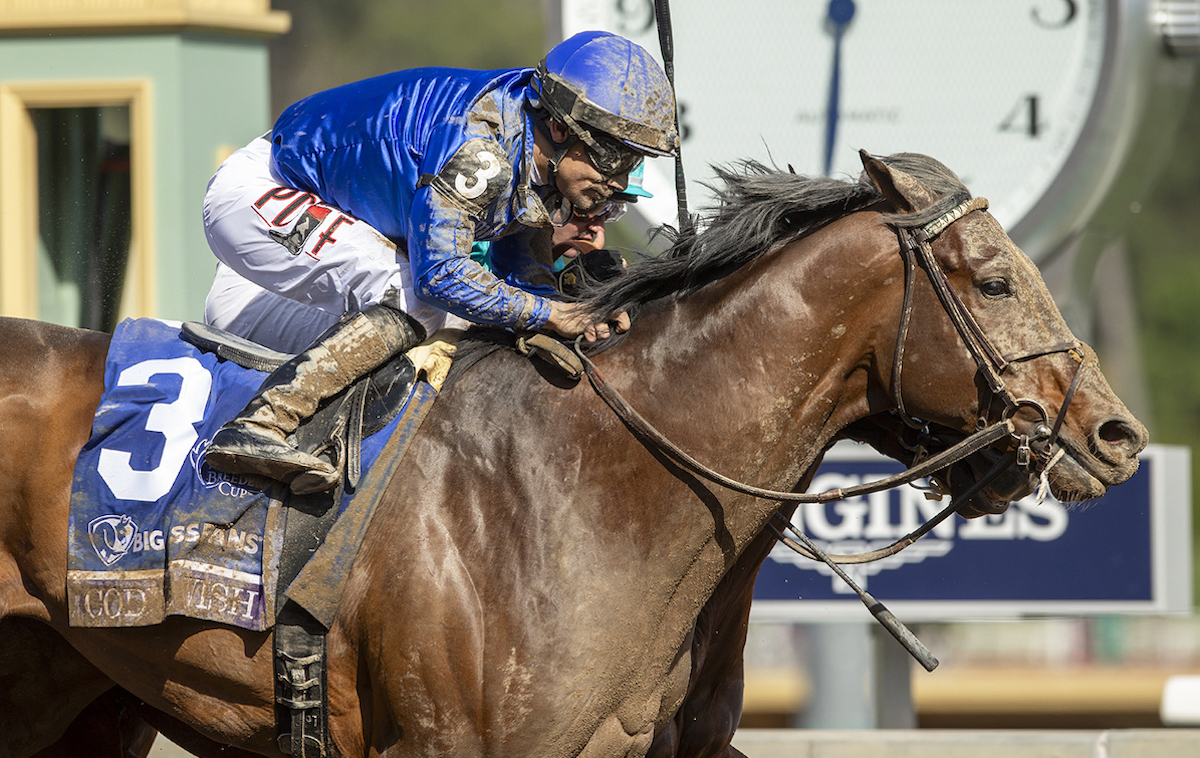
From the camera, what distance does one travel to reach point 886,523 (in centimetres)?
458

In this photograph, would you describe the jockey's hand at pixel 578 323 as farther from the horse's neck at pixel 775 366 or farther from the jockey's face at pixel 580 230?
the jockey's face at pixel 580 230

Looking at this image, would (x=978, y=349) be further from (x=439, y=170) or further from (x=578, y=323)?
(x=439, y=170)

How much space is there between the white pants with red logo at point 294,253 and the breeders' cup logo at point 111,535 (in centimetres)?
66

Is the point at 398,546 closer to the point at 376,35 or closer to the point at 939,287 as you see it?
the point at 939,287

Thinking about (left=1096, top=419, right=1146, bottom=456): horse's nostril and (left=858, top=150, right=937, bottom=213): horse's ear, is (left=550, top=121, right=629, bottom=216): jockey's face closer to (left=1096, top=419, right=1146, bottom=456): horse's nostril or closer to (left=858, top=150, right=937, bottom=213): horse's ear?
(left=858, top=150, right=937, bottom=213): horse's ear

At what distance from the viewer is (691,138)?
4.85 metres

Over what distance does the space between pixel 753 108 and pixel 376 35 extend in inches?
73.6

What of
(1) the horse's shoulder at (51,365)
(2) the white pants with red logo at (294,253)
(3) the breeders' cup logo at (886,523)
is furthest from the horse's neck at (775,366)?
(3) the breeders' cup logo at (886,523)

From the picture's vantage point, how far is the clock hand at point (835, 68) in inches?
190

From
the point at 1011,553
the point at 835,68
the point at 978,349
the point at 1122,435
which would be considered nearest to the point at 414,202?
the point at 978,349

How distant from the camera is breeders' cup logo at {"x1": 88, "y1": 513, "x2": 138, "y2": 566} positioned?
2.60m

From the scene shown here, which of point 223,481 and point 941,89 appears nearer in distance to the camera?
point 223,481

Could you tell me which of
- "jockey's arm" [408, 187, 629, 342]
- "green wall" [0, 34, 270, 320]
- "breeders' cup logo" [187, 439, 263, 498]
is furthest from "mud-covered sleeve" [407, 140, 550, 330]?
"green wall" [0, 34, 270, 320]

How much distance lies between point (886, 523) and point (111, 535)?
2.89m
